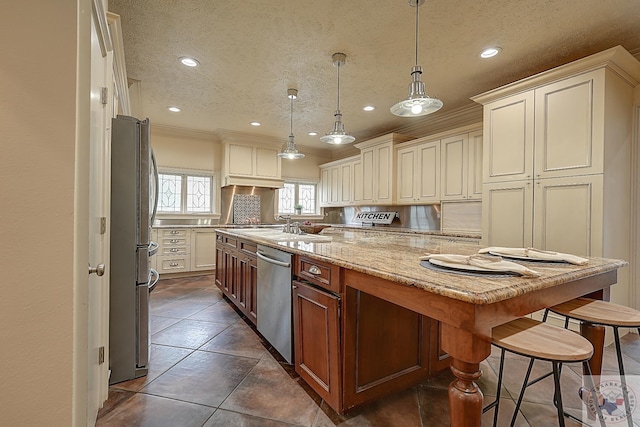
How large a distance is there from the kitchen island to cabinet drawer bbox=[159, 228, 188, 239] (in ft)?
12.5

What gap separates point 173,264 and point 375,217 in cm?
374

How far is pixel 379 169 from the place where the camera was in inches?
207

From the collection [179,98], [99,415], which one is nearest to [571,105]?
[99,415]

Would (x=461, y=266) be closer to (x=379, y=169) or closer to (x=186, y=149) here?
(x=379, y=169)

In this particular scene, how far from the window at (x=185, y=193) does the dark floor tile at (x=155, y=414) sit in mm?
4264

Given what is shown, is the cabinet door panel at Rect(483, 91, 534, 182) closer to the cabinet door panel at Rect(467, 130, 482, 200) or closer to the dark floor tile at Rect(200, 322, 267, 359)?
the cabinet door panel at Rect(467, 130, 482, 200)

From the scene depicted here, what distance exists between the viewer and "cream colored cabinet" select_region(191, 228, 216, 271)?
203 inches

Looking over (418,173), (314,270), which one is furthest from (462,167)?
(314,270)

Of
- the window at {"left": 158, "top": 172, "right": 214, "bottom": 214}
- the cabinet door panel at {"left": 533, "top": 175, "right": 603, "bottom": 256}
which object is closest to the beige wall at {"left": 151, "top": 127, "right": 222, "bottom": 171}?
the window at {"left": 158, "top": 172, "right": 214, "bottom": 214}

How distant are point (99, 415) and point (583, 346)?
2.33 m

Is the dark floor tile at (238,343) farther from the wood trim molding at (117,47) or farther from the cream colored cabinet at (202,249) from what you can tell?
the cream colored cabinet at (202,249)

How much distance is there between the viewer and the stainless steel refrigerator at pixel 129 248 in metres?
1.89

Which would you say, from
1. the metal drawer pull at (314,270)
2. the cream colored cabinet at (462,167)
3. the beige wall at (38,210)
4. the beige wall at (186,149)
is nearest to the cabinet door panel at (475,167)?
the cream colored cabinet at (462,167)

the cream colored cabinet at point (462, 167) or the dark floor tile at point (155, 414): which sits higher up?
the cream colored cabinet at point (462, 167)
